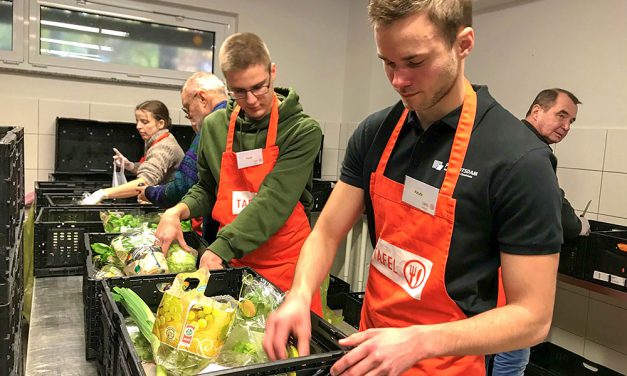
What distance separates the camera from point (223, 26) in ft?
13.8

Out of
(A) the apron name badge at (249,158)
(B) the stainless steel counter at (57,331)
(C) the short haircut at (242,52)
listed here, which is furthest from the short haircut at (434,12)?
(B) the stainless steel counter at (57,331)

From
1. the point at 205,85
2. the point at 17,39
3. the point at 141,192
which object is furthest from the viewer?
the point at 17,39

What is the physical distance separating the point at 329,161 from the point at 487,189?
3.76 m

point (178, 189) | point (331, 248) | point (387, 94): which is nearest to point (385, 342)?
point (331, 248)

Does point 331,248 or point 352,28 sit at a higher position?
point 352,28

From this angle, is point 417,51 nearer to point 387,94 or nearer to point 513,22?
point 513,22

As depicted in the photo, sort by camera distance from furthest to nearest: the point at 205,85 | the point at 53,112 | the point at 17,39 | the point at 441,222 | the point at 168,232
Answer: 1. the point at 53,112
2. the point at 17,39
3. the point at 205,85
4. the point at 168,232
5. the point at 441,222

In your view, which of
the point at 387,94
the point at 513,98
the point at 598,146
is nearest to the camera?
the point at 598,146

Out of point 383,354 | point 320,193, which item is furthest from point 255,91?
point 320,193

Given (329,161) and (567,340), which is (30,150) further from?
(567,340)

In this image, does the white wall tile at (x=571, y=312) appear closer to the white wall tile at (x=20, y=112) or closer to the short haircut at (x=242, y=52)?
the short haircut at (x=242, y=52)

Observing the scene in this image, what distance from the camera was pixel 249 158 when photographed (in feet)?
5.66

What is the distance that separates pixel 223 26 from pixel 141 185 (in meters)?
2.08

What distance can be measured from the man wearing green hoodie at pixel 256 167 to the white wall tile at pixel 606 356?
193 cm
